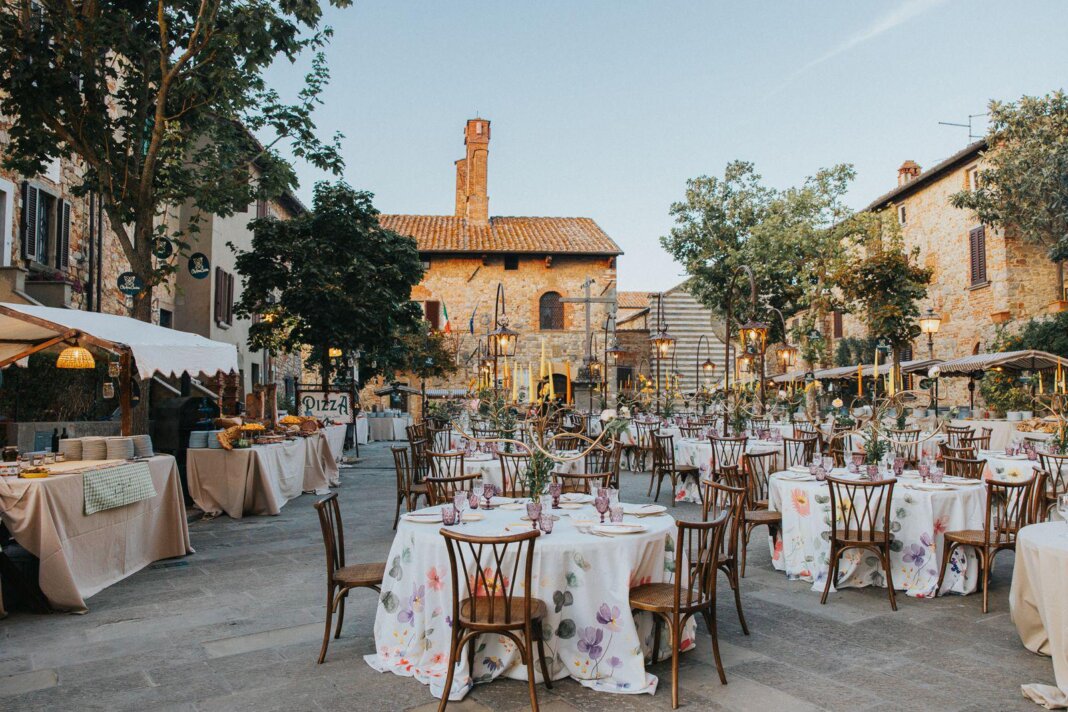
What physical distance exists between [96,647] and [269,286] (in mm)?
10108

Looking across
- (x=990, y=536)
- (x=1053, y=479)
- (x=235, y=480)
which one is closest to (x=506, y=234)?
(x=235, y=480)

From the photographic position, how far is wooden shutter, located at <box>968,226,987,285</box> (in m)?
19.4

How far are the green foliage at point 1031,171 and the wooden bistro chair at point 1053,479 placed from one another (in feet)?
36.6

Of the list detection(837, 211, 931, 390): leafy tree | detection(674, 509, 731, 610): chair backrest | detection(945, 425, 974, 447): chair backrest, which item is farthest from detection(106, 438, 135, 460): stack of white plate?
detection(837, 211, 931, 390): leafy tree

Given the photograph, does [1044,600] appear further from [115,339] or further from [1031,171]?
[1031,171]

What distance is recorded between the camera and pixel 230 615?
4672mm

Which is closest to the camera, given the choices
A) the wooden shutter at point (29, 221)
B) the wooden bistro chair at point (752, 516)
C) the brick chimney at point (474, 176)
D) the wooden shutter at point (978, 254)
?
the wooden bistro chair at point (752, 516)

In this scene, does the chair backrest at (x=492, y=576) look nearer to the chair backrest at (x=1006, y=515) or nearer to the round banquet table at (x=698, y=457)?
the chair backrest at (x=1006, y=515)

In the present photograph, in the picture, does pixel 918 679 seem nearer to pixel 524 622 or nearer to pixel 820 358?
pixel 524 622

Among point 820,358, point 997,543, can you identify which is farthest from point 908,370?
point 997,543

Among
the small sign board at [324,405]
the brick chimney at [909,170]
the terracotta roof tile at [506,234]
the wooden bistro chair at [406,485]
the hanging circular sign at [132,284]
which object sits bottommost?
the wooden bistro chair at [406,485]

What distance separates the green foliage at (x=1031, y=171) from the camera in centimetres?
1589

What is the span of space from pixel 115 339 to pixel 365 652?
3713 mm

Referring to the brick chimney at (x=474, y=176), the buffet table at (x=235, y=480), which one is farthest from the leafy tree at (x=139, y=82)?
the brick chimney at (x=474, y=176)
